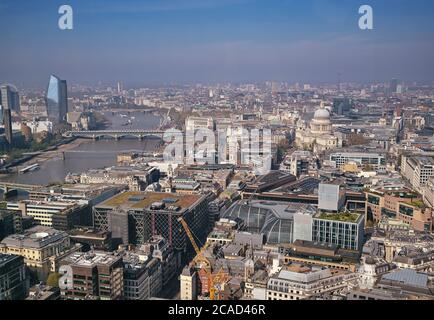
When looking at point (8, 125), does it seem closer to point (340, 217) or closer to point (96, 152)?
point (96, 152)

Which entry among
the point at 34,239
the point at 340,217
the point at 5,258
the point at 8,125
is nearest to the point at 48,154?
the point at 8,125

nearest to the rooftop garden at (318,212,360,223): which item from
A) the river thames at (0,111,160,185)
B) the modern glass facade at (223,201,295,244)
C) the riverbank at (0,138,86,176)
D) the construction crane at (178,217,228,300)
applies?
the modern glass facade at (223,201,295,244)

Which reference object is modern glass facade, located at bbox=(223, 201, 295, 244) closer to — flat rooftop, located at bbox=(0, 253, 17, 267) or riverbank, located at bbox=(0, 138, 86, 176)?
flat rooftop, located at bbox=(0, 253, 17, 267)

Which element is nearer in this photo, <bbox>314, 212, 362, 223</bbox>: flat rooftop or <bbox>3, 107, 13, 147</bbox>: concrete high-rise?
<bbox>314, 212, 362, 223</bbox>: flat rooftop

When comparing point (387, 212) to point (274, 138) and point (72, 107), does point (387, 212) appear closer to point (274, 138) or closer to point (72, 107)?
point (274, 138)

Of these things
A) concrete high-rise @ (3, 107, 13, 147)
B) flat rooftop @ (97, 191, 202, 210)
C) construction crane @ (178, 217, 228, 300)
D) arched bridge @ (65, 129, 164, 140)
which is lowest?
construction crane @ (178, 217, 228, 300)

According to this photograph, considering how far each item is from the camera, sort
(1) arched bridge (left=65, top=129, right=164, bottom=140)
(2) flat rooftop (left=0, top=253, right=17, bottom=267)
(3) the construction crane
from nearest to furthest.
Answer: (3) the construction crane → (2) flat rooftop (left=0, top=253, right=17, bottom=267) → (1) arched bridge (left=65, top=129, right=164, bottom=140)

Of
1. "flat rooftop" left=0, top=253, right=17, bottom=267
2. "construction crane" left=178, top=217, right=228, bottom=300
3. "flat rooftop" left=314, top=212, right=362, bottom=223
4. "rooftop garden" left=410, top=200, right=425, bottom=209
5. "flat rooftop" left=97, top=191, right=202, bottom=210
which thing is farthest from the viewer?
"rooftop garden" left=410, top=200, right=425, bottom=209
